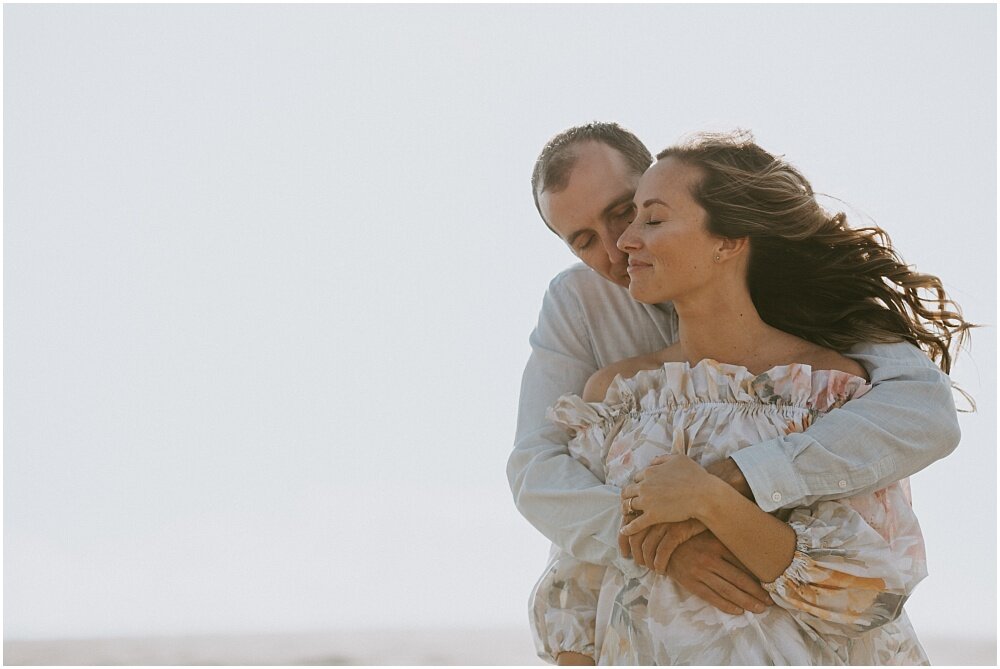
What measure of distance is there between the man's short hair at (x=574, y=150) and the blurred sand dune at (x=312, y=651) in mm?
7298

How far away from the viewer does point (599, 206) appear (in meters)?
3.47

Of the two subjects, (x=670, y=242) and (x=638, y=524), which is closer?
(x=638, y=524)

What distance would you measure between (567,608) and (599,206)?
1.14 metres

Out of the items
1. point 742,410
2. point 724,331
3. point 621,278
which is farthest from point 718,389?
point 621,278

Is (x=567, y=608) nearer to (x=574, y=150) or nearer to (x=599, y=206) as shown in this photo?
(x=599, y=206)

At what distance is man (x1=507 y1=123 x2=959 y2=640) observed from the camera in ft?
8.96

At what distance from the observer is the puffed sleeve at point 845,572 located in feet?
8.79

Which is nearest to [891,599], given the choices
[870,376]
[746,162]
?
[870,376]

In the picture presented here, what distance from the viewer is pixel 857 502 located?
2793 millimetres

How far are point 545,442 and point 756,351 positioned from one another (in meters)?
0.60

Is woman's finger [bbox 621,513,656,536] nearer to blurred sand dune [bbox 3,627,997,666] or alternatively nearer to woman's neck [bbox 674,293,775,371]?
woman's neck [bbox 674,293,775,371]

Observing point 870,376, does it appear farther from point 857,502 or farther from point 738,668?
point 738,668

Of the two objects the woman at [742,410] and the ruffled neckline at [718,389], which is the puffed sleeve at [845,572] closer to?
the woman at [742,410]

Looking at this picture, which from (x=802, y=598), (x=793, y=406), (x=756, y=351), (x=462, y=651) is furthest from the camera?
(x=462, y=651)
